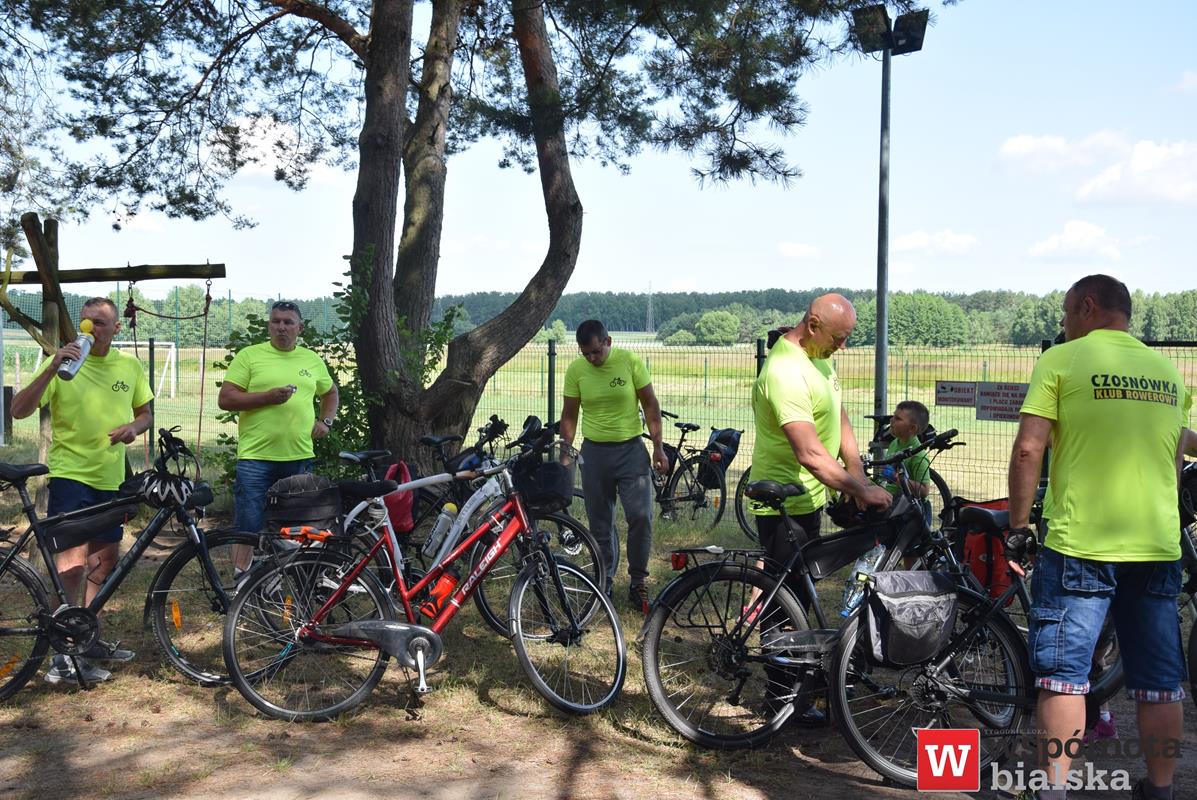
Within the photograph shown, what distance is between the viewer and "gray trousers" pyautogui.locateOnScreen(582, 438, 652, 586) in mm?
6551

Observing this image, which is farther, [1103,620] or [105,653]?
[105,653]

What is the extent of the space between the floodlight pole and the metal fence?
0.75 metres

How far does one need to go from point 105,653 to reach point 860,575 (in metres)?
3.40

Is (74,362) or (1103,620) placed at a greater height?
(74,362)

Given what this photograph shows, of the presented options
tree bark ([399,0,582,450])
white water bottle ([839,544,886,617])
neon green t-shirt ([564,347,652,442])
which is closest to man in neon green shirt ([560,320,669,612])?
neon green t-shirt ([564,347,652,442])

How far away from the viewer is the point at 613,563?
6.66 metres

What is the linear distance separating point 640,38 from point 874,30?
2053 mm

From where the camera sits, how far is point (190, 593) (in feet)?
16.6

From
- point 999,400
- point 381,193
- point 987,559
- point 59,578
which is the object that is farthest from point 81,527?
point 999,400

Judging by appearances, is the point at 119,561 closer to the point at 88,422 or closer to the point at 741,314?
the point at 88,422

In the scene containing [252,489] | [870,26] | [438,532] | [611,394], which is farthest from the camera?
[870,26]

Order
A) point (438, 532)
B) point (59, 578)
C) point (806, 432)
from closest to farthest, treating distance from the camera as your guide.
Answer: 1. point (806, 432)
2. point (59, 578)
3. point (438, 532)

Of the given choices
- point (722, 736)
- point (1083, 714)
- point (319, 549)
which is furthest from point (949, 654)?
point (319, 549)

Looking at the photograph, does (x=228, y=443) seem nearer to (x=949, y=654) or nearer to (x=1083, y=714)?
(x=949, y=654)
